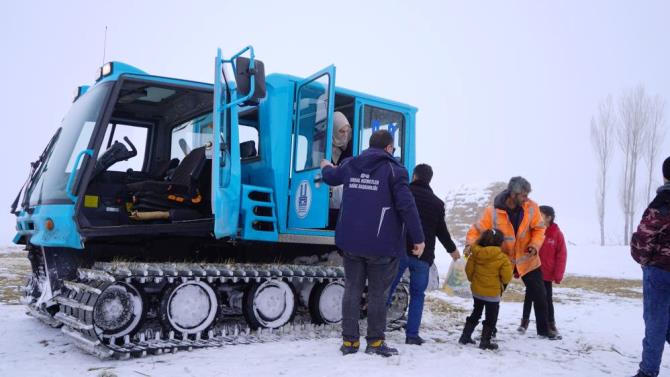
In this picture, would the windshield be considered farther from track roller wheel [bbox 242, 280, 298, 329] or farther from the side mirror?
track roller wheel [bbox 242, 280, 298, 329]

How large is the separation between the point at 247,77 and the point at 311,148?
1.15 m

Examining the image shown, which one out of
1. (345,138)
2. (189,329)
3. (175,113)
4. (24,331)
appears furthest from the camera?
(175,113)

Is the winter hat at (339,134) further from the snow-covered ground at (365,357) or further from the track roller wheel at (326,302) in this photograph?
the snow-covered ground at (365,357)

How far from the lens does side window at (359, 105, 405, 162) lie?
22.8ft

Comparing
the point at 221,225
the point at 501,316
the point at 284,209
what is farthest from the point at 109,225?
the point at 501,316

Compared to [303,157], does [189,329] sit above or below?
below

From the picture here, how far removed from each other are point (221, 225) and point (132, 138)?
2252 millimetres

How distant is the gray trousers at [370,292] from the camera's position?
4.86 m

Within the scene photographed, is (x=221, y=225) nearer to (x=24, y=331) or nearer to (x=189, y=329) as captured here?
(x=189, y=329)

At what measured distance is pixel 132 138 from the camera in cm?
681

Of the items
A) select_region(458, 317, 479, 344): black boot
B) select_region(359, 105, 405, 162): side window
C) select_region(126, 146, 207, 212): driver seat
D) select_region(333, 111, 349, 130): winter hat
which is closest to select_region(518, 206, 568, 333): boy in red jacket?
select_region(458, 317, 479, 344): black boot

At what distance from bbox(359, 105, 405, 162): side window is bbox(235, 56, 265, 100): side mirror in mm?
1928

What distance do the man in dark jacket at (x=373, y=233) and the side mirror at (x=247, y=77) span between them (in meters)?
1.20

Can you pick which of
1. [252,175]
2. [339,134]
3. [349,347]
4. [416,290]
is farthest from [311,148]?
[349,347]
